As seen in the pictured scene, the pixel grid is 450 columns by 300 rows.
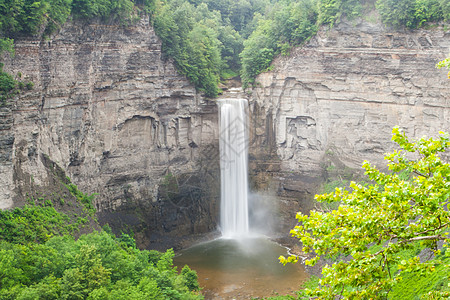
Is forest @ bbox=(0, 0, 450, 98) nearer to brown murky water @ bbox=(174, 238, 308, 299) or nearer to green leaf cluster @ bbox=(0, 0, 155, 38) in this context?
green leaf cluster @ bbox=(0, 0, 155, 38)

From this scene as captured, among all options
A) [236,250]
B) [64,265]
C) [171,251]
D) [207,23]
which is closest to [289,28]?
[207,23]

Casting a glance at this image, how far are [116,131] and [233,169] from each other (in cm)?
1198

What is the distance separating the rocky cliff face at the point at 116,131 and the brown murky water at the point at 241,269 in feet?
10.9

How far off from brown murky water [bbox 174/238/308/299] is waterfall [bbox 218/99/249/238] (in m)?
2.50

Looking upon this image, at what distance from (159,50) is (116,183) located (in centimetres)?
1096

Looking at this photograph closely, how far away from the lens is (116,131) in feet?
128

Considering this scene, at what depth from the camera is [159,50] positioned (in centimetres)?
4097

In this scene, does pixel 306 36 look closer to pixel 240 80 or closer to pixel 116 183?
pixel 240 80

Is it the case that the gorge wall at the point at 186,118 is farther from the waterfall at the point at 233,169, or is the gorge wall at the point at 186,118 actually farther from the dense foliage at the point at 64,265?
the dense foliage at the point at 64,265

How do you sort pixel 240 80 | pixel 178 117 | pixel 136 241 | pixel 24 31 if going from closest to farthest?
pixel 24 31 → pixel 136 241 → pixel 178 117 → pixel 240 80

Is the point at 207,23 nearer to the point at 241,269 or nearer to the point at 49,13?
the point at 49,13

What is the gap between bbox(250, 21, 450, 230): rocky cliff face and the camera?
38469mm

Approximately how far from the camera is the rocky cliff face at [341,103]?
1515 inches

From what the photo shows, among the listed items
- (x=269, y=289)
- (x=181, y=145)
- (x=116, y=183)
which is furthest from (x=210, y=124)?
(x=269, y=289)
